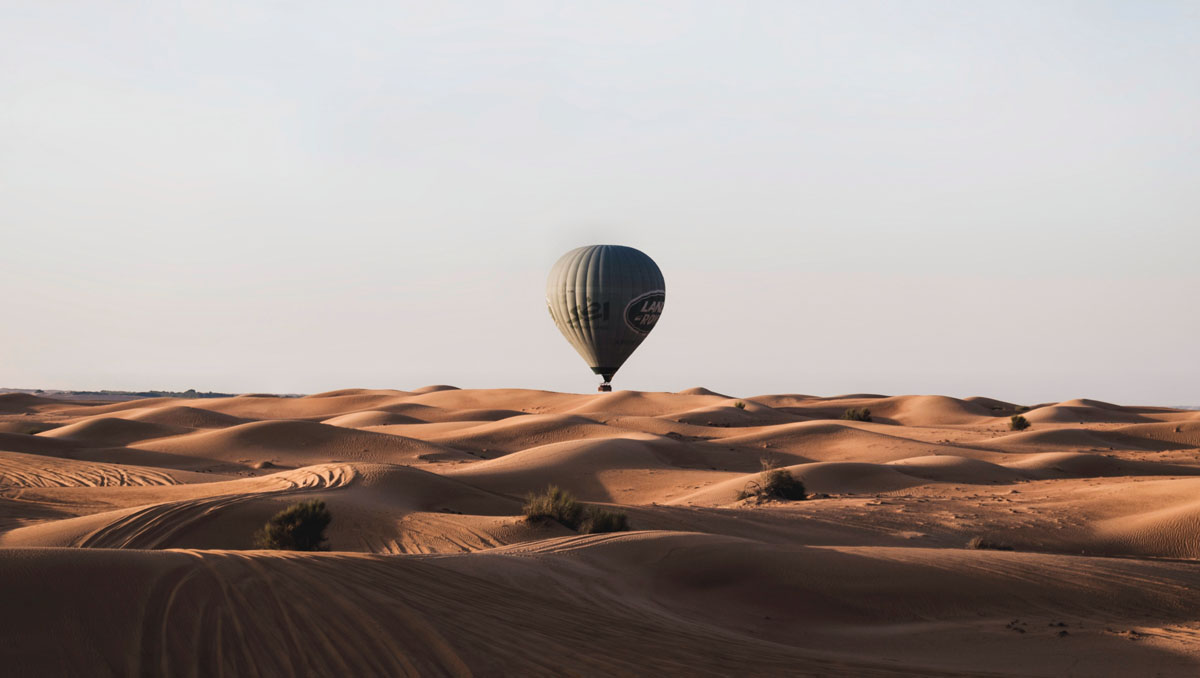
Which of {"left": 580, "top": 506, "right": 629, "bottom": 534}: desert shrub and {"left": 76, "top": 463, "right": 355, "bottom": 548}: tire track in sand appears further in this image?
{"left": 580, "top": 506, "right": 629, "bottom": 534}: desert shrub

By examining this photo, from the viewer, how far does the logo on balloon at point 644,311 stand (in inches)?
2028

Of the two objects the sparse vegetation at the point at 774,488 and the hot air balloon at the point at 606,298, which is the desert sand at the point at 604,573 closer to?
the sparse vegetation at the point at 774,488

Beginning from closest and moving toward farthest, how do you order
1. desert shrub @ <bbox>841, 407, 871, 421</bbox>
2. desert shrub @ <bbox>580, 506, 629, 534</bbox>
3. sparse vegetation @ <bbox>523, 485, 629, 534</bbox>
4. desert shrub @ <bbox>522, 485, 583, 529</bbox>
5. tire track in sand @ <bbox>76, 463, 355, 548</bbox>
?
tire track in sand @ <bbox>76, 463, 355, 548</bbox>
desert shrub @ <bbox>580, 506, 629, 534</bbox>
sparse vegetation @ <bbox>523, 485, 629, 534</bbox>
desert shrub @ <bbox>522, 485, 583, 529</bbox>
desert shrub @ <bbox>841, 407, 871, 421</bbox>

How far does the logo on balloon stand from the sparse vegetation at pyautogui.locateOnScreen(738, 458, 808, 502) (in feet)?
90.3

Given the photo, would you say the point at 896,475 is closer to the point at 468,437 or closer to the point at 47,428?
the point at 468,437

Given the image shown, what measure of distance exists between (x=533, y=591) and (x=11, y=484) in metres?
18.9

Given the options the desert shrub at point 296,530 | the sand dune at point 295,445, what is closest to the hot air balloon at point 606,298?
the sand dune at point 295,445

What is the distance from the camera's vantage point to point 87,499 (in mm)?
20547

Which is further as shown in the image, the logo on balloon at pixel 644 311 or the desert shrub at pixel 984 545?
the logo on balloon at pixel 644 311

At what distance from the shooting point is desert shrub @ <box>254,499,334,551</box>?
14.5 m

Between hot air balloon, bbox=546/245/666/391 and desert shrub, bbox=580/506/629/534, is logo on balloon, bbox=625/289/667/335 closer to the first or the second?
hot air balloon, bbox=546/245/666/391

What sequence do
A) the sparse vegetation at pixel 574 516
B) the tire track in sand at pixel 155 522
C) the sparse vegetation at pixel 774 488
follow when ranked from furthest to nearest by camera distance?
the sparse vegetation at pixel 774 488, the sparse vegetation at pixel 574 516, the tire track in sand at pixel 155 522

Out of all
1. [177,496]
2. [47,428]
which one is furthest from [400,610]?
[47,428]

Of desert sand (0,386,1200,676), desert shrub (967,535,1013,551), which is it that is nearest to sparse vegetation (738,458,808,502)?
desert sand (0,386,1200,676)
